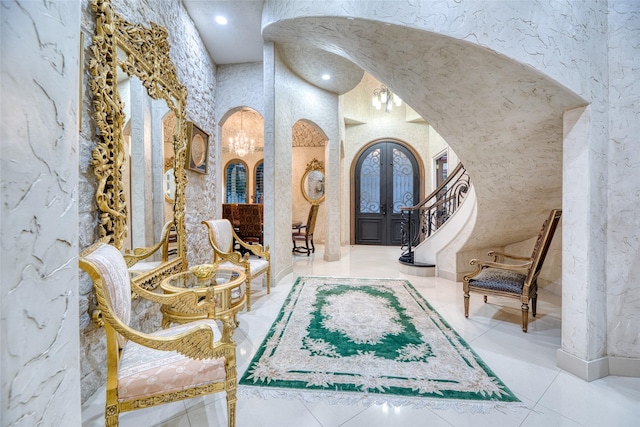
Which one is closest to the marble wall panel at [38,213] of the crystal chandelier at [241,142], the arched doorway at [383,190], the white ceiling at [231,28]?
the white ceiling at [231,28]

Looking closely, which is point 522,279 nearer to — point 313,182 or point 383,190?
point 383,190

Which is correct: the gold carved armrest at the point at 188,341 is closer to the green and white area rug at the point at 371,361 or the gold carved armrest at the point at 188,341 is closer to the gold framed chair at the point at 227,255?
the green and white area rug at the point at 371,361

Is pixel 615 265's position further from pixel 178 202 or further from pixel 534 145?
pixel 178 202

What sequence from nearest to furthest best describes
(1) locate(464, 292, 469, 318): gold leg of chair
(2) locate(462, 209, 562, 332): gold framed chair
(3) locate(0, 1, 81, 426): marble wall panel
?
(3) locate(0, 1, 81, 426): marble wall panel → (2) locate(462, 209, 562, 332): gold framed chair → (1) locate(464, 292, 469, 318): gold leg of chair

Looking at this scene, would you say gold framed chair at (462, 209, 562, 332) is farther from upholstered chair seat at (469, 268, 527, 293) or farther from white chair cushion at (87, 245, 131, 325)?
white chair cushion at (87, 245, 131, 325)

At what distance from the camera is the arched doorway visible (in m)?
7.71

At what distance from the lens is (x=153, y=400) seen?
1142 mm

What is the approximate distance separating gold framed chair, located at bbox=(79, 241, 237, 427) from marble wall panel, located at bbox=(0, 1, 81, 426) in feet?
1.91

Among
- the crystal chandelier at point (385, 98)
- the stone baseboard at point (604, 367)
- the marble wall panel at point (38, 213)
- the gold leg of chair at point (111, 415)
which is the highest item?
the crystal chandelier at point (385, 98)

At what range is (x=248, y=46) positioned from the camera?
4012 millimetres

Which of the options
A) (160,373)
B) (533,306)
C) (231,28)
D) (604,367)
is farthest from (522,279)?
(231,28)

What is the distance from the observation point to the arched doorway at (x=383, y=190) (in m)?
7.71

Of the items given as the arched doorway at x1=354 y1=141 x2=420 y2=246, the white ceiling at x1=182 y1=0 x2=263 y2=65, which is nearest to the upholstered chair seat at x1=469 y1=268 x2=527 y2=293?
the white ceiling at x1=182 y1=0 x2=263 y2=65

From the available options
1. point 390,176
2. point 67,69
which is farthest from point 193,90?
point 390,176
